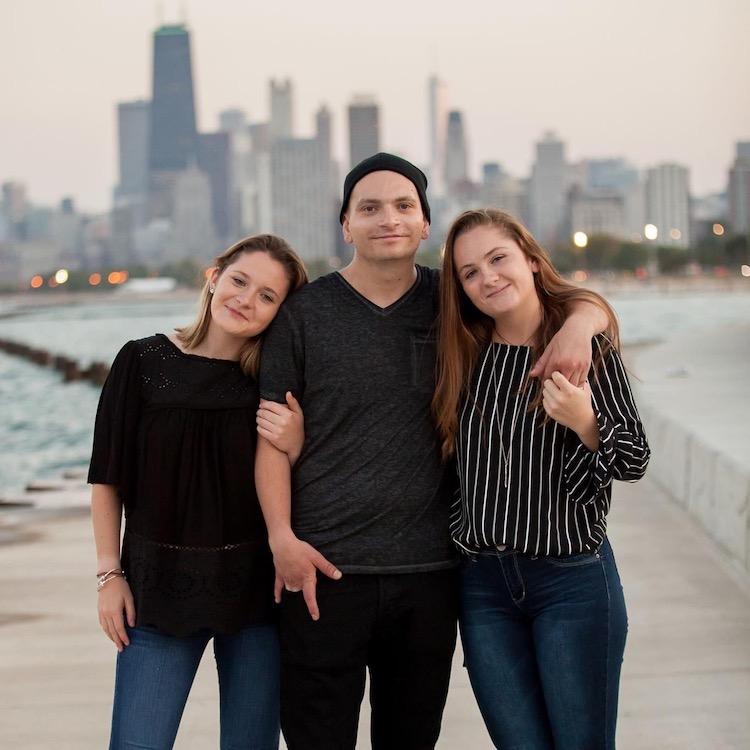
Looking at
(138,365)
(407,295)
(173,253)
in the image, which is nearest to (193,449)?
(138,365)

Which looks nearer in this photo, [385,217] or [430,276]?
[385,217]

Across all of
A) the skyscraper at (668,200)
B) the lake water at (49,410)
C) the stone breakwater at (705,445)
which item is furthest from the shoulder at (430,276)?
the skyscraper at (668,200)

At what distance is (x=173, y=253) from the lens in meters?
175

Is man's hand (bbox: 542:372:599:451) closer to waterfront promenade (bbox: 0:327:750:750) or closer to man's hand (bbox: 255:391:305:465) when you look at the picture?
man's hand (bbox: 255:391:305:465)

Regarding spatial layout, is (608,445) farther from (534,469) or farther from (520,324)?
(520,324)

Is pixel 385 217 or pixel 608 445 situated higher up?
pixel 385 217

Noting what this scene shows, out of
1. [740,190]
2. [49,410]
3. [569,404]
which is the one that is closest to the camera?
[569,404]

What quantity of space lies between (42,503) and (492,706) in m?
6.58

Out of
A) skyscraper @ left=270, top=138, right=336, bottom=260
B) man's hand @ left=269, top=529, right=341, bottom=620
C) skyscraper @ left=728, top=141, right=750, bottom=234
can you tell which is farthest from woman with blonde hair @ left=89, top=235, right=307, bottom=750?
skyscraper @ left=270, top=138, right=336, bottom=260

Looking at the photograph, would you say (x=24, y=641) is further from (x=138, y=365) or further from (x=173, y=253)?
(x=173, y=253)

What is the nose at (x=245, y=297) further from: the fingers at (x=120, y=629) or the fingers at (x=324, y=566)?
the fingers at (x=120, y=629)

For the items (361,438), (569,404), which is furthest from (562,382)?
(361,438)

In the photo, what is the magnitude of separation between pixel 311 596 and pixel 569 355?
0.85 metres

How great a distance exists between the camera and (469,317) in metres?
2.88
